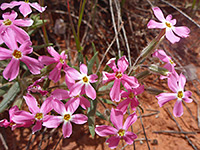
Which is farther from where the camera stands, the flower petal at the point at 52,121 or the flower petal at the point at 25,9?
the flower petal at the point at 25,9

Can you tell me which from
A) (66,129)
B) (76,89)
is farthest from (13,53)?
(66,129)

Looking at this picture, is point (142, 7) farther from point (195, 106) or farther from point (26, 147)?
point (26, 147)

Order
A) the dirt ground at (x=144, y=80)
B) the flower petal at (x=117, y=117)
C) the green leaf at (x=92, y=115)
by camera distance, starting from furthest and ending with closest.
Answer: the dirt ground at (x=144, y=80), the green leaf at (x=92, y=115), the flower petal at (x=117, y=117)

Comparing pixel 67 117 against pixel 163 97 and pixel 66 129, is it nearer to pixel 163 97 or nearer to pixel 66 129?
pixel 66 129

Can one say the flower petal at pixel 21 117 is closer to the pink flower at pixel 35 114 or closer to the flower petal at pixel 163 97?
the pink flower at pixel 35 114

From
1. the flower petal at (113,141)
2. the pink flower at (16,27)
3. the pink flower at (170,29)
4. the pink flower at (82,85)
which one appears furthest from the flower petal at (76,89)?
the pink flower at (170,29)

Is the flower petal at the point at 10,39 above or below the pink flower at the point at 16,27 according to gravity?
below
